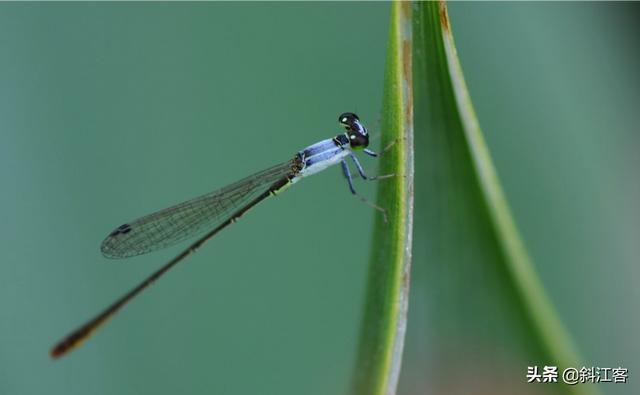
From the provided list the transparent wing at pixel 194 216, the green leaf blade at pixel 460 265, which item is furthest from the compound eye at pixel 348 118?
the green leaf blade at pixel 460 265

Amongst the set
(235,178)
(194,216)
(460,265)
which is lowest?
(460,265)

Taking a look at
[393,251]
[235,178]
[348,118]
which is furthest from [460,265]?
[348,118]

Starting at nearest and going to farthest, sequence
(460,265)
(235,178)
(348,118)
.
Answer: (460,265), (235,178), (348,118)

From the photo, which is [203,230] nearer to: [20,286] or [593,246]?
[20,286]

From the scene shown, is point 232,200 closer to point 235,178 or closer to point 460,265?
→ point 235,178

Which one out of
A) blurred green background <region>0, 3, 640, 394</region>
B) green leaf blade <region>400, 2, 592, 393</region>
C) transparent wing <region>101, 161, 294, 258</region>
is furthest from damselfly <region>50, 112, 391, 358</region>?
green leaf blade <region>400, 2, 592, 393</region>

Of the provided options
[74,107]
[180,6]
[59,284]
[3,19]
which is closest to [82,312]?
[59,284]
